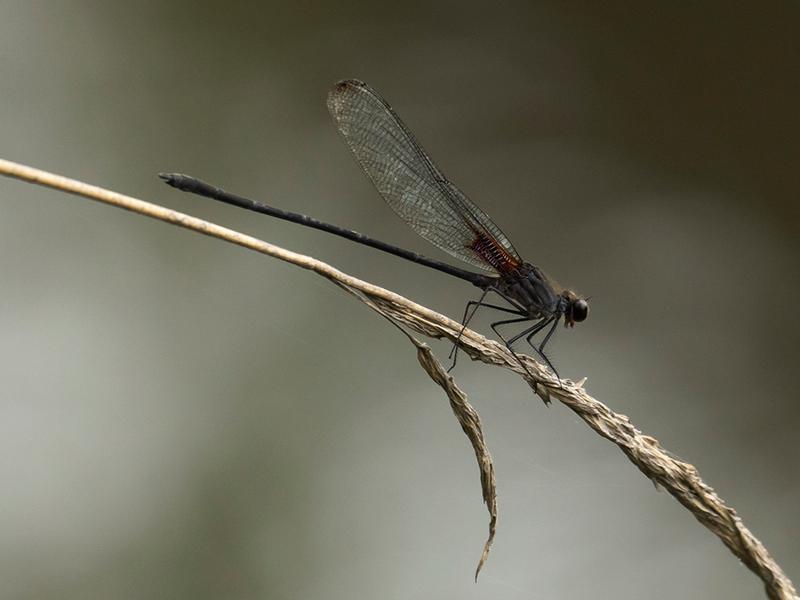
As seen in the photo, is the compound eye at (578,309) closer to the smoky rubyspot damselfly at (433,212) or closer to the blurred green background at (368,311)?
the smoky rubyspot damselfly at (433,212)

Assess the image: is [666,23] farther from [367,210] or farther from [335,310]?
[335,310]

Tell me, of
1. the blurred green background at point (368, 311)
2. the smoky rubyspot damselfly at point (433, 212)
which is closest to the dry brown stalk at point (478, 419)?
the smoky rubyspot damselfly at point (433, 212)

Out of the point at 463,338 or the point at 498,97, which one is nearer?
the point at 463,338

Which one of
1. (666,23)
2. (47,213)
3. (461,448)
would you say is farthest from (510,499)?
(47,213)

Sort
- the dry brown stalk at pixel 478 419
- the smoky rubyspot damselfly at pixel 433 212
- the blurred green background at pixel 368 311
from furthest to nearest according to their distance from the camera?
the blurred green background at pixel 368 311, the smoky rubyspot damselfly at pixel 433 212, the dry brown stalk at pixel 478 419

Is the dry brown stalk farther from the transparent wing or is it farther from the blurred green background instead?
the blurred green background

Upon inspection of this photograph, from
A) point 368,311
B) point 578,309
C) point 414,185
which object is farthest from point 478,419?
point 368,311

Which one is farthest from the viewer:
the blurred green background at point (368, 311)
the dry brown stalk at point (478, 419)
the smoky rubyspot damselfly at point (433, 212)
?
the blurred green background at point (368, 311)
